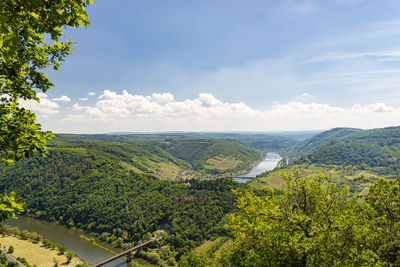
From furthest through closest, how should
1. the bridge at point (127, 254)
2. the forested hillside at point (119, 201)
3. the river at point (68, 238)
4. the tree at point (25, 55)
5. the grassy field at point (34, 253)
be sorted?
the forested hillside at point (119, 201)
the river at point (68, 238)
the bridge at point (127, 254)
the grassy field at point (34, 253)
the tree at point (25, 55)

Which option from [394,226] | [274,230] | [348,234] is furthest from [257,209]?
[394,226]

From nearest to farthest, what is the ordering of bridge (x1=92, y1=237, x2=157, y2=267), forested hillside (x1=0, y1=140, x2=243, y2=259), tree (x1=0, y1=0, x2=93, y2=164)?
tree (x1=0, y1=0, x2=93, y2=164), bridge (x1=92, y1=237, x2=157, y2=267), forested hillside (x1=0, y1=140, x2=243, y2=259)

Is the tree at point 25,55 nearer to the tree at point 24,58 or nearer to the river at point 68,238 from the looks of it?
the tree at point 24,58

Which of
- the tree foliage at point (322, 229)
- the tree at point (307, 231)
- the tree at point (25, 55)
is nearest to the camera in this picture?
the tree at point (25, 55)

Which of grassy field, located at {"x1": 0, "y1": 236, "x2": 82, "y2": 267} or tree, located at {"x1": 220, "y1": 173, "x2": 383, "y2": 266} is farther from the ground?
tree, located at {"x1": 220, "y1": 173, "x2": 383, "y2": 266}

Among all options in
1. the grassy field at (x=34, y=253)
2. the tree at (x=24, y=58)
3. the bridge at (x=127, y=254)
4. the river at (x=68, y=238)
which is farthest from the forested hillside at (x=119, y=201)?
the tree at (x=24, y=58)

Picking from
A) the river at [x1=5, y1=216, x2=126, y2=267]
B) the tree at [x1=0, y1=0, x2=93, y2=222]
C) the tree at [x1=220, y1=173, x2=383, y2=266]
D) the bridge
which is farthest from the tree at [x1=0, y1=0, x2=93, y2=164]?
the river at [x1=5, y1=216, x2=126, y2=267]

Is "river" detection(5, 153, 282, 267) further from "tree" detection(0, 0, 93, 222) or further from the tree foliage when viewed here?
"tree" detection(0, 0, 93, 222)
